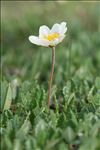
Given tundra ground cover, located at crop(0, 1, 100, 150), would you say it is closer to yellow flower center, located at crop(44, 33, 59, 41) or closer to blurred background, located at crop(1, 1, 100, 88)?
blurred background, located at crop(1, 1, 100, 88)

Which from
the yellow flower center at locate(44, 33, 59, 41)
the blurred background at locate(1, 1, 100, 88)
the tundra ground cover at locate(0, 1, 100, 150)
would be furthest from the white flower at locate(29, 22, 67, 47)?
the blurred background at locate(1, 1, 100, 88)

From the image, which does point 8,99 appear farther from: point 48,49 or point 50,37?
point 48,49

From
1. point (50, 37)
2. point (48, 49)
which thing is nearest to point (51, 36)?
point (50, 37)

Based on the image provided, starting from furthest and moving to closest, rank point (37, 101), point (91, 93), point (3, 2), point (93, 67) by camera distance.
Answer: point (3, 2) < point (93, 67) < point (91, 93) < point (37, 101)

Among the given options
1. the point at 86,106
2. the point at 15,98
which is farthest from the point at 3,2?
the point at 86,106

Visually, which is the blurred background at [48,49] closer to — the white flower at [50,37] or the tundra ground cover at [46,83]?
the tundra ground cover at [46,83]

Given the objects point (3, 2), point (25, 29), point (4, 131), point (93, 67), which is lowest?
point (4, 131)

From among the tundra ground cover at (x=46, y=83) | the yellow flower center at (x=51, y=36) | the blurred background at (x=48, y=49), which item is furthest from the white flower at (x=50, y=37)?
the blurred background at (x=48, y=49)

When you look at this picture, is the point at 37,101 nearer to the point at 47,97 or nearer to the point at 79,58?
the point at 47,97
